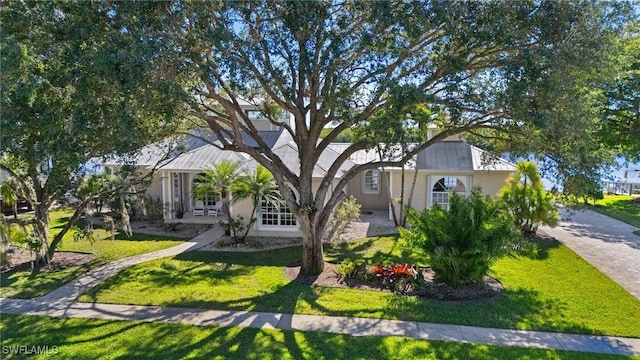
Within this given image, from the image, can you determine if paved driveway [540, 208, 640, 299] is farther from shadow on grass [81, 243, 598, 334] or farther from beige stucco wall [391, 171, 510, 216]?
shadow on grass [81, 243, 598, 334]

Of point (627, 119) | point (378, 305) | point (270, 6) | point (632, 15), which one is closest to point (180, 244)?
point (378, 305)

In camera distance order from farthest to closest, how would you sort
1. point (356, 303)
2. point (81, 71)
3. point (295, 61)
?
1. point (295, 61)
2. point (356, 303)
3. point (81, 71)

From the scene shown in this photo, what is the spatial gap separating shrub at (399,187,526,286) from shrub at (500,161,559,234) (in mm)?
6304

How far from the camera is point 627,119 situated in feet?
77.0

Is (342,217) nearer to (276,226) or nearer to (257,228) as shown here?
A: (276,226)

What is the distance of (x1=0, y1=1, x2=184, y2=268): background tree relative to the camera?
7270mm

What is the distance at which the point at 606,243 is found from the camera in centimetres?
1612

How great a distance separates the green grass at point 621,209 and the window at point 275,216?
674 inches

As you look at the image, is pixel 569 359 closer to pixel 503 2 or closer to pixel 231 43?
pixel 503 2

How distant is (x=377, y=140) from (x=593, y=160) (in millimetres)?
5728

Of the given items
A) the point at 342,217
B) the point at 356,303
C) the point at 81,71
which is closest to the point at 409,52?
the point at 356,303

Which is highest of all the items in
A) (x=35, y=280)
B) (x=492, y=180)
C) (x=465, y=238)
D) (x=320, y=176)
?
(x=320, y=176)

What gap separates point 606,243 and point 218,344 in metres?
16.0

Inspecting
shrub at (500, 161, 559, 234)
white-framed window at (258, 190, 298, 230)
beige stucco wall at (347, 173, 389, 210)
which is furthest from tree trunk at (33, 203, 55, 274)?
shrub at (500, 161, 559, 234)
